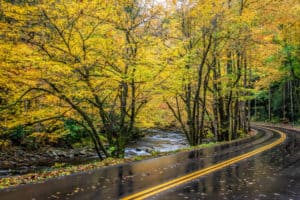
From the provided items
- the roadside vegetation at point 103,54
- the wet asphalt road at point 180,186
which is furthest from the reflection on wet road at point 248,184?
the roadside vegetation at point 103,54

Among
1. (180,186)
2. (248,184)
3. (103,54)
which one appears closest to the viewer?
(180,186)

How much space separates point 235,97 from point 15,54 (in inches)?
748

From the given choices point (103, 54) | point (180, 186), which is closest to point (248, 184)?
point (180, 186)

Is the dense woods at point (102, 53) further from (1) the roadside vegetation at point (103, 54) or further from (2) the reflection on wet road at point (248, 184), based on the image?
(2) the reflection on wet road at point (248, 184)

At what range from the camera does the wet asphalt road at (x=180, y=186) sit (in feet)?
22.1

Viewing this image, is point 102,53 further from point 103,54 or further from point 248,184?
point 248,184

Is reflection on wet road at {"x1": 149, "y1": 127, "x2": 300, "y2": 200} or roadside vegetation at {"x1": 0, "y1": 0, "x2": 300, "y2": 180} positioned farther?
roadside vegetation at {"x1": 0, "y1": 0, "x2": 300, "y2": 180}

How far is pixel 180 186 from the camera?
7512mm

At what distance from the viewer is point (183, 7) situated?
19219mm

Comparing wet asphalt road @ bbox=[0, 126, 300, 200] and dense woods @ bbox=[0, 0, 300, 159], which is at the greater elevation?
dense woods @ bbox=[0, 0, 300, 159]

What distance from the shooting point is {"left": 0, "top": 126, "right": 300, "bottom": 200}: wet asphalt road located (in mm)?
6738

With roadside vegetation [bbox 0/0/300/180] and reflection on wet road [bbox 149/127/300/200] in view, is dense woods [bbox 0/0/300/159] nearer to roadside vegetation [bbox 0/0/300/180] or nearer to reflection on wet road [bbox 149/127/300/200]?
roadside vegetation [bbox 0/0/300/180]

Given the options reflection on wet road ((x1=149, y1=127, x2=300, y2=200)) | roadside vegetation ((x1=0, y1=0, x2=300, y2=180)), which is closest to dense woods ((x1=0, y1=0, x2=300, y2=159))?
roadside vegetation ((x1=0, y1=0, x2=300, y2=180))

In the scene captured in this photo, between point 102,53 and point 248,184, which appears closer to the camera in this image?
point 248,184
